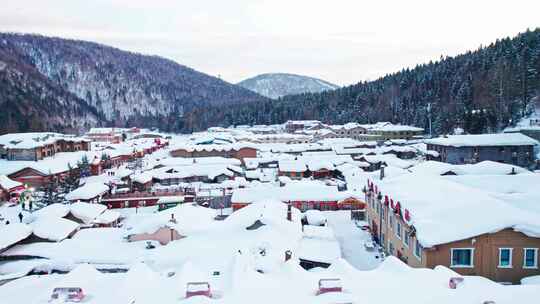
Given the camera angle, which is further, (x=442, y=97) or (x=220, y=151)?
(x=442, y=97)

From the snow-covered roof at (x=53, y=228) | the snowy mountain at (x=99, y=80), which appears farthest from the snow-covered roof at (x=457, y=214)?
the snowy mountain at (x=99, y=80)

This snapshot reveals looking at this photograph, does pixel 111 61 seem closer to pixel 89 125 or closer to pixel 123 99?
pixel 123 99

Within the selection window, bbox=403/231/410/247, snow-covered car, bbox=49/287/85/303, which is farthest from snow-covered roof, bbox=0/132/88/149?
window, bbox=403/231/410/247

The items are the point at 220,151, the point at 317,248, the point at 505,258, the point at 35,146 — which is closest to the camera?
the point at 505,258

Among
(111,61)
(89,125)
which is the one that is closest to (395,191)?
(89,125)

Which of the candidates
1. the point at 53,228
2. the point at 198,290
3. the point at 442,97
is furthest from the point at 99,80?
the point at 198,290

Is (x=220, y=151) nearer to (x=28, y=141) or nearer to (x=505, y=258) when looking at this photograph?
(x=28, y=141)

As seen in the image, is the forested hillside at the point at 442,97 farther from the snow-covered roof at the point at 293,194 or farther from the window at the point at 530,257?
the window at the point at 530,257

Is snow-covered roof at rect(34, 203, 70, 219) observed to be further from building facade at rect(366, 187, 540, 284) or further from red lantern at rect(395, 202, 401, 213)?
building facade at rect(366, 187, 540, 284)
